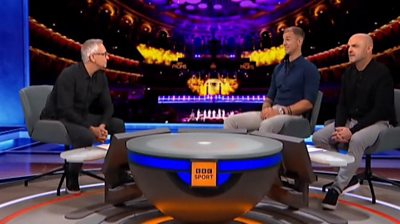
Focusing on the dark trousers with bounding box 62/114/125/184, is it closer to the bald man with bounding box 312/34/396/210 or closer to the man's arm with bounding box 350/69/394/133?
the bald man with bounding box 312/34/396/210

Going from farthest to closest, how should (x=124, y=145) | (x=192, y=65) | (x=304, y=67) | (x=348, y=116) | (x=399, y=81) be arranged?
(x=192, y=65), (x=399, y=81), (x=304, y=67), (x=348, y=116), (x=124, y=145)

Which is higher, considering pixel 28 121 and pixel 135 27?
pixel 135 27

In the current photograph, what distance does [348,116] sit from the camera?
3.50 m

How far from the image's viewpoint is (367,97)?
333 cm

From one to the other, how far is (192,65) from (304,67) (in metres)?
3.31

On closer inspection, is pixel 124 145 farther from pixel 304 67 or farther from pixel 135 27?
pixel 135 27

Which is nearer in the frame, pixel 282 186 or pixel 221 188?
pixel 221 188

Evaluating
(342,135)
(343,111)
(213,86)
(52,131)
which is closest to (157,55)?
(213,86)

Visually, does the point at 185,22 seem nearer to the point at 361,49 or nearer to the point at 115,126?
the point at 115,126

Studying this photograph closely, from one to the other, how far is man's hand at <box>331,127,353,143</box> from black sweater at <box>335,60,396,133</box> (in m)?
0.07

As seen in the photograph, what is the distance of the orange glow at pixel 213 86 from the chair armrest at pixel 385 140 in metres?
3.78

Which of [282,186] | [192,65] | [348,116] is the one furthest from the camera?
[192,65]

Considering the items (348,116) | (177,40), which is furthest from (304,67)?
(177,40)

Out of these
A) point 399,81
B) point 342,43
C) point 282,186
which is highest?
point 342,43
